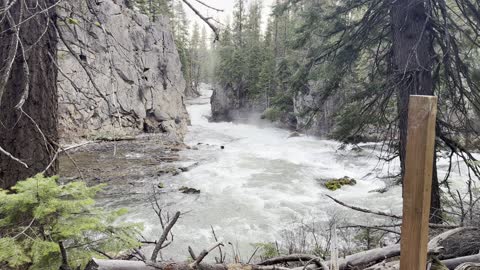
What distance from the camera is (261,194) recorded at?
10.3 metres

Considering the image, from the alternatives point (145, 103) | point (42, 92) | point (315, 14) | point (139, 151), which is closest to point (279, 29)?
point (145, 103)

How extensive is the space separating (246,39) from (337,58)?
3212cm

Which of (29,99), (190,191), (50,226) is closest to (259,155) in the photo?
(190,191)

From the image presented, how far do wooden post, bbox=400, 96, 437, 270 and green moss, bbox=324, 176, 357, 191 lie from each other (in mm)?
9899

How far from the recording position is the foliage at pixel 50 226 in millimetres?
1699

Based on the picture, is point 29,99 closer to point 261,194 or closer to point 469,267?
point 469,267

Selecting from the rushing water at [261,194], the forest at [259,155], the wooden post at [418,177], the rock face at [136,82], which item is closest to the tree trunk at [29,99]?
the forest at [259,155]

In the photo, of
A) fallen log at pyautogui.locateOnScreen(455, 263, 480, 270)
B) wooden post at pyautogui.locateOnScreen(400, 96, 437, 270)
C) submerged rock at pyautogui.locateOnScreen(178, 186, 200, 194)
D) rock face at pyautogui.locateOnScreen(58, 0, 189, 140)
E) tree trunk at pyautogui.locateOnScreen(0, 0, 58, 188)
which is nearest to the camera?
wooden post at pyautogui.locateOnScreen(400, 96, 437, 270)

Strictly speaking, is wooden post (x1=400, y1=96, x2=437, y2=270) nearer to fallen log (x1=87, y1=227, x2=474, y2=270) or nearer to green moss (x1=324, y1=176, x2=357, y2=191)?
fallen log (x1=87, y1=227, x2=474, y2=270)

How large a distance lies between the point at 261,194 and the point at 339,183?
2.87 meters

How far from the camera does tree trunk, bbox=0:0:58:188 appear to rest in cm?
264

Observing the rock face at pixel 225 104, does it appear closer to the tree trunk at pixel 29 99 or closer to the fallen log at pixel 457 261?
the tree trunk at pixel 29 99

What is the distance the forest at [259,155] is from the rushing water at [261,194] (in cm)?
7

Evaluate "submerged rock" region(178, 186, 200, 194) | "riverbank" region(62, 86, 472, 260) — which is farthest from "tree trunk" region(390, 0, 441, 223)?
"submerged rock" region(178, 186, 200, 194)
